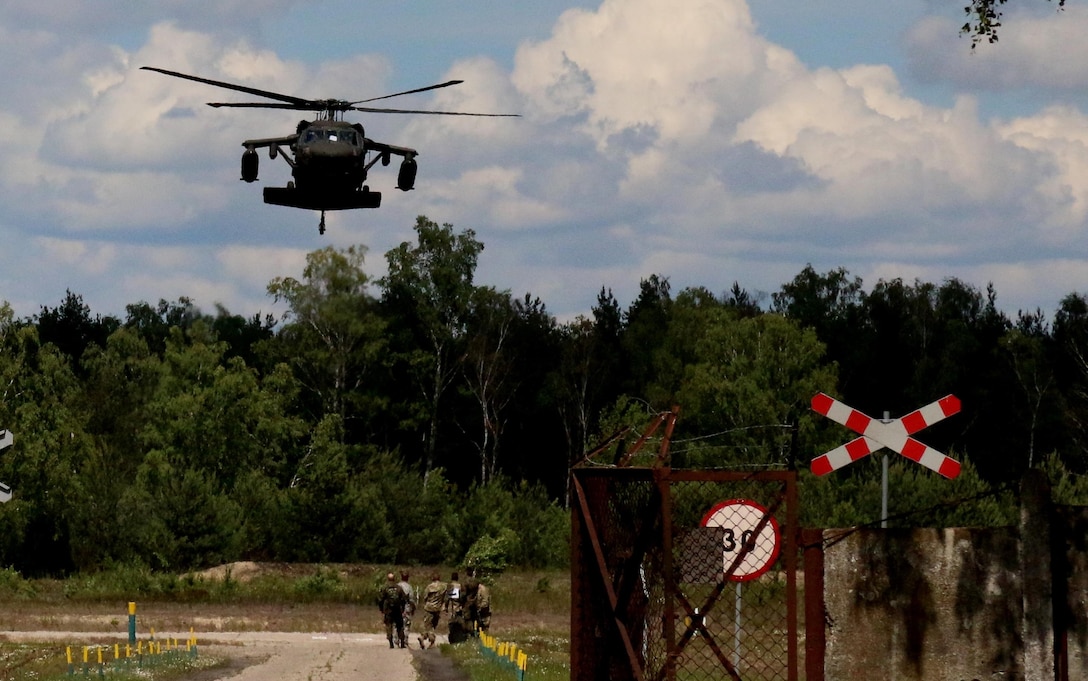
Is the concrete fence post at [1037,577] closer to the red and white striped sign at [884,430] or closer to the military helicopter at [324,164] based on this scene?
the red and white striped sign at [884,430]

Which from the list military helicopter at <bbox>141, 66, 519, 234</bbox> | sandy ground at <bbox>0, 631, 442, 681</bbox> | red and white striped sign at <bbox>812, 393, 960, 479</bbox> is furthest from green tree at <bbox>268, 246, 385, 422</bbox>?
red and white striped sign at <bbox>812, 393, 960, 479</bbox>

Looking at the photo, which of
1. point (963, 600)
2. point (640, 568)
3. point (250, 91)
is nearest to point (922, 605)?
point (963, 600)

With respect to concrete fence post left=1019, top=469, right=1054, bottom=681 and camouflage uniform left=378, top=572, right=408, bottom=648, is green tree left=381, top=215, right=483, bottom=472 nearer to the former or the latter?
camouflage uniform left=378, top=572, right=408, bottom=648

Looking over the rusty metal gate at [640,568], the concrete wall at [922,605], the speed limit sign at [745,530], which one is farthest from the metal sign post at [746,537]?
the concrete wall at [922,605]

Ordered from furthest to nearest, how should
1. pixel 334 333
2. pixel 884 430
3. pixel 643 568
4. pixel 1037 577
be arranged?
pixel 334 333
pixel 884 430
pixel 643 568
pixel 1037 577

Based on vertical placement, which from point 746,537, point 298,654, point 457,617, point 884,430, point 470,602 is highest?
point 884,430

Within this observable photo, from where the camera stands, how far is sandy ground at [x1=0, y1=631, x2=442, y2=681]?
23.9 metres

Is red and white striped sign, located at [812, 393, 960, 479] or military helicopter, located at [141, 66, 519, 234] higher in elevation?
military helicopter, located at [141, 66, 519, 234]

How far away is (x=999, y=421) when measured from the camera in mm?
93188

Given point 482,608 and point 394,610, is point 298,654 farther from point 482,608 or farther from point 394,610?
point 482,608

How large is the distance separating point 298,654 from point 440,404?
60689 millimetres

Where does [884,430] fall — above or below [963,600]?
above

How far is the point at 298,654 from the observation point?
2961cm

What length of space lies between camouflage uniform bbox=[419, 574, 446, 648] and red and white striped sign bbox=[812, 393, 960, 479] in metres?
19.0
